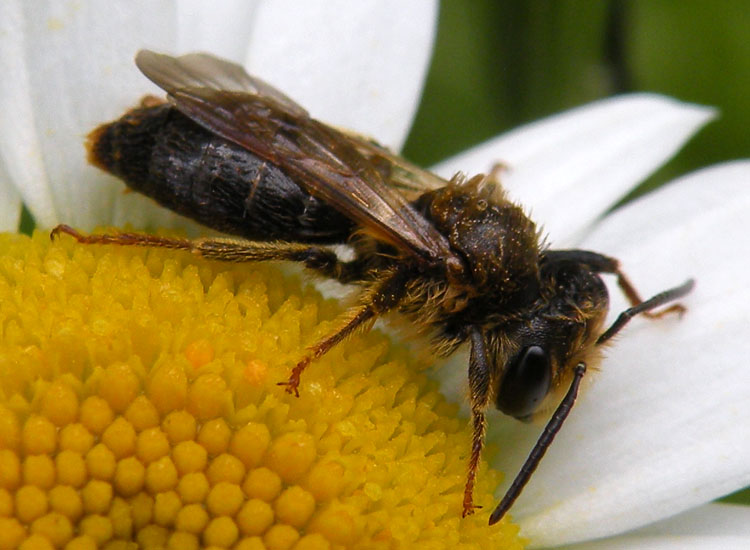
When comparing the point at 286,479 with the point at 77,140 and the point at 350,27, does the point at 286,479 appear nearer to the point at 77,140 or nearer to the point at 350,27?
the point at 77,140

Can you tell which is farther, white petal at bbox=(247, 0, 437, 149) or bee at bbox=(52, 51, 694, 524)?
white petal at bbox=(247, 0, 437, 149)

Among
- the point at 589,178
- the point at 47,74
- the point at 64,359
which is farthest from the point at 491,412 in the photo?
the point at 47,74

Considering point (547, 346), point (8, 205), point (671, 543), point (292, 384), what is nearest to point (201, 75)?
point (8, 205)

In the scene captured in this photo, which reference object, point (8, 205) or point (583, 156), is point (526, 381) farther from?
point (8, 205)

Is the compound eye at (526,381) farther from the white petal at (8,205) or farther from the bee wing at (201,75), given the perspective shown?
the white petal at (8,205)

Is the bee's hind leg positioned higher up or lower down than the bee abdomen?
lower down

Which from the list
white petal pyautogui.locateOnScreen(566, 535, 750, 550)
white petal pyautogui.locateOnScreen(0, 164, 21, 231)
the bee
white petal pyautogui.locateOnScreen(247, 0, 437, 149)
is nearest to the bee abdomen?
the bee

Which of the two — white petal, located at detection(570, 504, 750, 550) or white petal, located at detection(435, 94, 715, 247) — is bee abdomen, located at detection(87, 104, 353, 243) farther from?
white petal, located at detection(570, 504, 750, 550)
